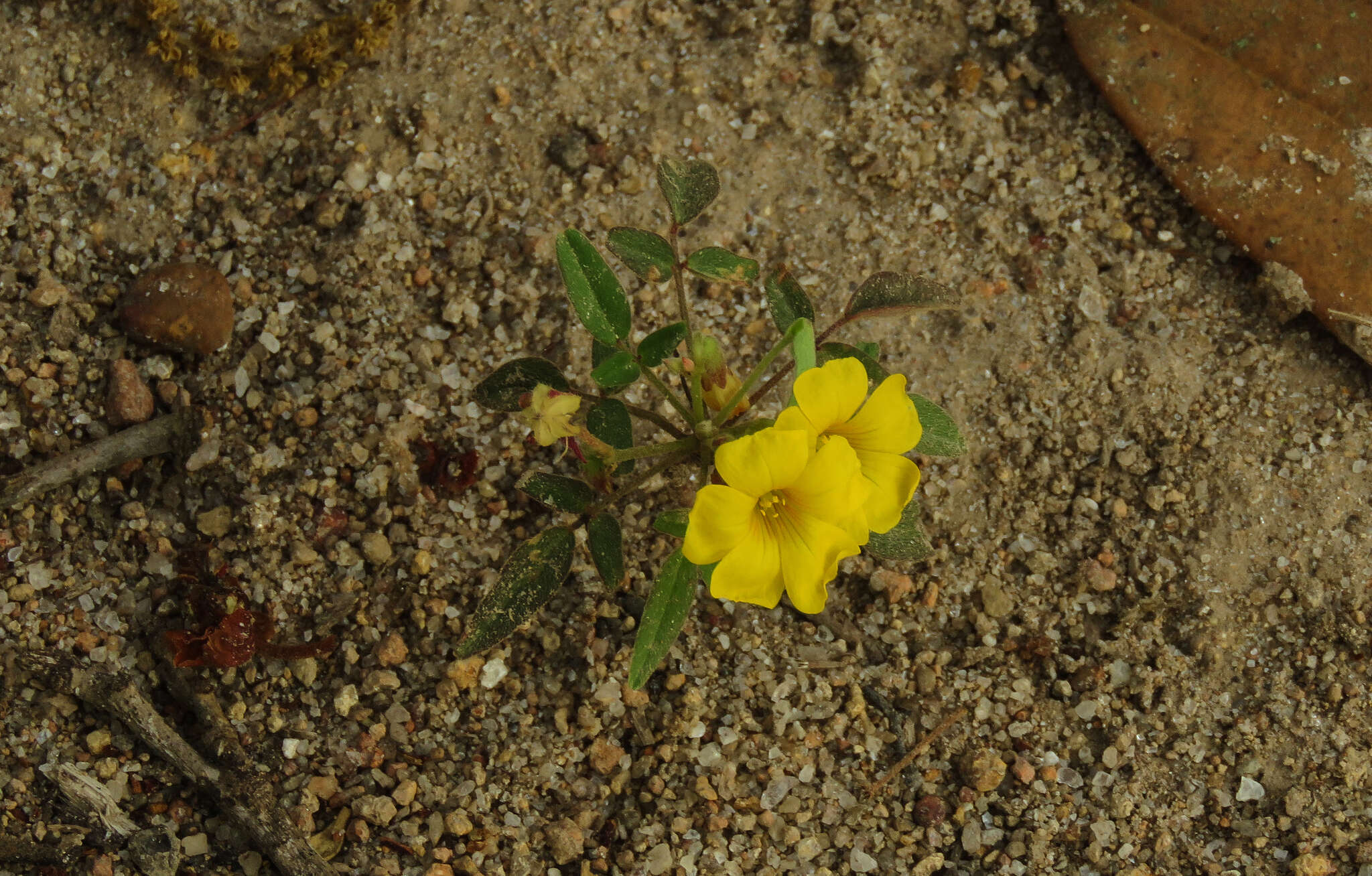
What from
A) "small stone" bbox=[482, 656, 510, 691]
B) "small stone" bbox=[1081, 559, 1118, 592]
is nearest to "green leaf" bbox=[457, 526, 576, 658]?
"small stone" bbox=[482, 656, 510, 691]

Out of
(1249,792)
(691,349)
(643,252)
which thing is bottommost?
(1249,792)

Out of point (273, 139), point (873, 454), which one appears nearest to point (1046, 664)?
point (873, 454)

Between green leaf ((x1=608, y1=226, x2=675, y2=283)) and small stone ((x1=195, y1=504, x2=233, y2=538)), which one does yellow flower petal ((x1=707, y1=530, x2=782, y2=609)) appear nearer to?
green leaf ((x1=608, y1=226, x2=675, y2=283))

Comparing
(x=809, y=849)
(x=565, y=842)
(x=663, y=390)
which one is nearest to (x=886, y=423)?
(x=663, y=390)

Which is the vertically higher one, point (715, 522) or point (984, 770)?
point (715, 522)

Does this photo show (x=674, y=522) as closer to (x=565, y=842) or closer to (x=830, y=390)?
(x=830, y=390)

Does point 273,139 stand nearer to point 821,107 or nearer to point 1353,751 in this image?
point 821,107
